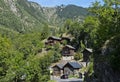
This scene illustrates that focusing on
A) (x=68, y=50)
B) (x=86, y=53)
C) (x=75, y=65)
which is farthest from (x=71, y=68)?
(x=68, y=50)

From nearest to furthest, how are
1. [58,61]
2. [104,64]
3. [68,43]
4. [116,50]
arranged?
[116,50]
[104,64]
[58,61]
[68,43]

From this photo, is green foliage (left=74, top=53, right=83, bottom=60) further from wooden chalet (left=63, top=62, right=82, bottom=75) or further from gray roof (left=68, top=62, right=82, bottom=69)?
wooden chalet (left=63, top=62, right=82, bottom=75)

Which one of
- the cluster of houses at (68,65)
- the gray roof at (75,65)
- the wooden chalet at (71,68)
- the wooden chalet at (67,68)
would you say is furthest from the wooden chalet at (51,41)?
the wooden chalet at (71,68)

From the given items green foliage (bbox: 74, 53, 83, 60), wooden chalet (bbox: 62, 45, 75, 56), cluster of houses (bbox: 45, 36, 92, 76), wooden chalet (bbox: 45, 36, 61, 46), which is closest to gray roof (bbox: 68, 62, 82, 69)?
cluster of houses (bbox: 45, 36, 92, 76)

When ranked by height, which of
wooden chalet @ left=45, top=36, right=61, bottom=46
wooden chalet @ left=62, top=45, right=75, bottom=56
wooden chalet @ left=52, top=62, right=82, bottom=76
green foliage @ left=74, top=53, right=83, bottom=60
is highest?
wooden chalet @ left=45, top=36, right=61, bottom=46

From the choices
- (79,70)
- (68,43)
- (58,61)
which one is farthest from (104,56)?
(68,43)

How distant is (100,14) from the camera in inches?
1896

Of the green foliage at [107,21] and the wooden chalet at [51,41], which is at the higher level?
the green foliage at [107,21]

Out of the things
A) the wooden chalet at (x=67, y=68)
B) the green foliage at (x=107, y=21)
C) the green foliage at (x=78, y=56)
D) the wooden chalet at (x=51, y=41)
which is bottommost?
the wooden chalet at (x=67, y=68)

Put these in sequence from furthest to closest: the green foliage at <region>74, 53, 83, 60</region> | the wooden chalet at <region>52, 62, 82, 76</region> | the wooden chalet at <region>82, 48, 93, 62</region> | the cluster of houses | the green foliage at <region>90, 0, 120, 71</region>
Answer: the green foliage at <region>74, 53, 83, 60</region>
the wooden chalet at <region>82, 48, 93, 62</region>
the cluster of houses
the wooden chalet at <region>52, 62, 82, 76</region>
the green foliage at <region>90, 0, 120, 71</region>

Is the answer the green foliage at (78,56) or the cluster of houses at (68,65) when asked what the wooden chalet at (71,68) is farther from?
the green foliage at (78,56)

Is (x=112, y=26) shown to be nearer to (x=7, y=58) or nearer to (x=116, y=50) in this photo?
(x=116, y=50)

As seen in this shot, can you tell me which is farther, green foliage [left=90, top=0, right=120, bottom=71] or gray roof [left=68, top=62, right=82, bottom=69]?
gray roof [left=68, top=62, right=82, bottom=69]

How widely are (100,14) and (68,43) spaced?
83.0m
